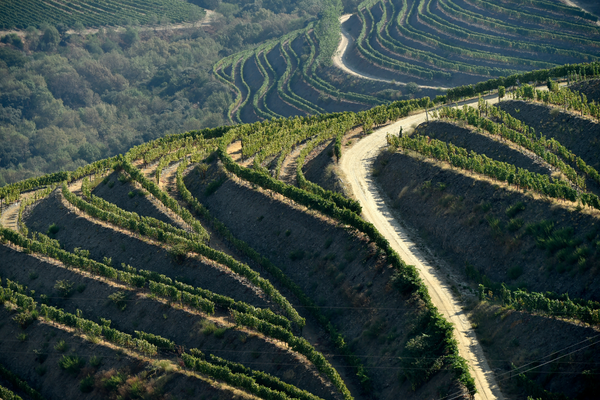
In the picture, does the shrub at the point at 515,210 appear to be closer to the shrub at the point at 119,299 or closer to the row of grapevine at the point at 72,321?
the row of grapevine at the point at 72,321

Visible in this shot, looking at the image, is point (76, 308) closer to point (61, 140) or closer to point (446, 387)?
point (446, 387)

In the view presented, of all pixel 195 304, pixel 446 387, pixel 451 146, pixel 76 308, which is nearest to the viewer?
pixel 446 387

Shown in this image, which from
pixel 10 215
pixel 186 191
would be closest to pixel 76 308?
pixel 186 191

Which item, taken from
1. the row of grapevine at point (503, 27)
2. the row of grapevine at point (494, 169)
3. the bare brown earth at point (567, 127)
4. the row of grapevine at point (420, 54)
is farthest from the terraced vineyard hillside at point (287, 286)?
the row of grapevine at point (503, 27)

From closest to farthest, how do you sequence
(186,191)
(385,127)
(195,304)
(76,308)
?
(195,304) < (76,308) < (186,191) < (385,127)

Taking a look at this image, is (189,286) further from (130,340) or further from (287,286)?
(287,286)
